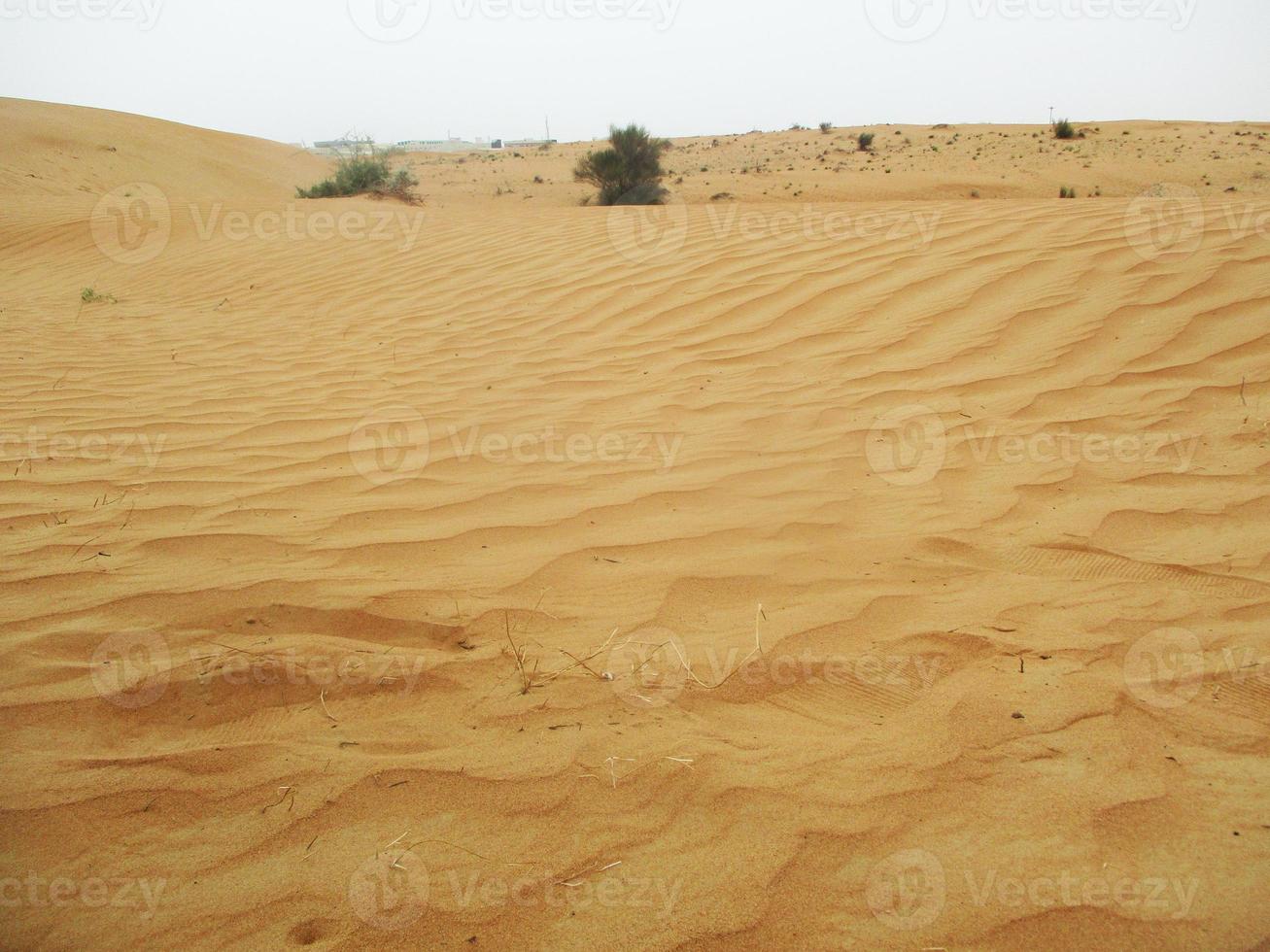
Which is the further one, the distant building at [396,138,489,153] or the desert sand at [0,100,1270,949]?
the distant building at [396,138,489,153]

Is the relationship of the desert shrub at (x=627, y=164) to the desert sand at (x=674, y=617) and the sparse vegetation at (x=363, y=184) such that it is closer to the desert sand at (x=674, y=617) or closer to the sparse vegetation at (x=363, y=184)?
the sparse vegetation at (x=363, y=184)

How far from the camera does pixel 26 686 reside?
175 cm

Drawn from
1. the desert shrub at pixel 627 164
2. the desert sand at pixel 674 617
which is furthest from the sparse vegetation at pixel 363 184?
the desert sand at pixel 674 617

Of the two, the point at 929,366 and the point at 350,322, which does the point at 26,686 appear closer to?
the point at 929,366

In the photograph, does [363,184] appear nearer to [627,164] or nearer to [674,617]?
[627,164]

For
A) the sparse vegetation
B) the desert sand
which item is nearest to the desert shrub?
the sparse vegetation

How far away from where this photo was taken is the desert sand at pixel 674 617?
130cm

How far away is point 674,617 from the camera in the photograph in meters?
2.08

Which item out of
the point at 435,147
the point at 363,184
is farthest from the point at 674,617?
the point at 435,147

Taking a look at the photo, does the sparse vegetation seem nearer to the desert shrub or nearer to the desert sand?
the desert shrub

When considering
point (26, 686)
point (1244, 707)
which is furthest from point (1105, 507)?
point (26, 686)

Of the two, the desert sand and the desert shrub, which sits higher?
the desert shrub

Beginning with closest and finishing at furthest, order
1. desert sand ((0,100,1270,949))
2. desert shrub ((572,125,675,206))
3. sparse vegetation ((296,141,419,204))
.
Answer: desert sand ((0,100,1270,949)), desert shrub ((572,125,675,206)), sparse vegetation ((296,141,419,204))

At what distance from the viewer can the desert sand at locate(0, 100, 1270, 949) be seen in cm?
130
